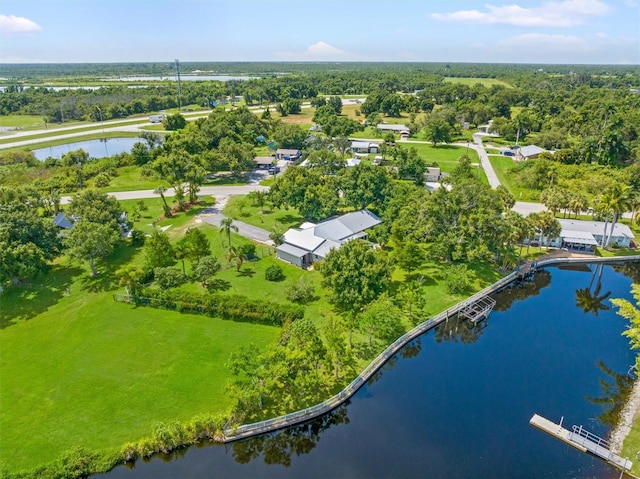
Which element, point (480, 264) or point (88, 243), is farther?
point (480, 264)

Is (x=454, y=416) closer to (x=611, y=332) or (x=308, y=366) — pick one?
(x=308, y=366)

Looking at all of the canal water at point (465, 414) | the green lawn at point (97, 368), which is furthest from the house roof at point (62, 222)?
the canal water at point (465, 414)

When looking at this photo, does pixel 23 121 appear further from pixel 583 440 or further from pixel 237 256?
pixel 583 440

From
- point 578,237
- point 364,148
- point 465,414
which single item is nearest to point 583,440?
point 465,414

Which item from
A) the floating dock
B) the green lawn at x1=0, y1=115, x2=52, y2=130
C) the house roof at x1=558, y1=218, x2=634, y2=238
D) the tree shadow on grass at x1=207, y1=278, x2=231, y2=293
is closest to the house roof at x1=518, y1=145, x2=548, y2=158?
the house roof at x1=558, y1=218, x2=634, y2=238

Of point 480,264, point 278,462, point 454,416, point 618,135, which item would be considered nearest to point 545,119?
point 618,135

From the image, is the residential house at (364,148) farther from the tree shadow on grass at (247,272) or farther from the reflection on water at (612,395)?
the reflection on water at (612,395)
